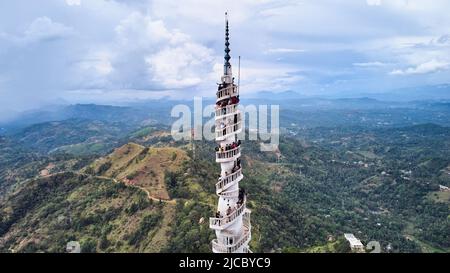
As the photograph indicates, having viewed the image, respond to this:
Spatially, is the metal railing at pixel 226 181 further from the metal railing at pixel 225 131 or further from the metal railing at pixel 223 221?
the metal railing at pixel 225 131

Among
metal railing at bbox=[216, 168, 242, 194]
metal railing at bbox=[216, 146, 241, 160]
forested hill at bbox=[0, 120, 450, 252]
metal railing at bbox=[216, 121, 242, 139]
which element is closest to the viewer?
metal railing at bbox=[216, 121, 242, 139]

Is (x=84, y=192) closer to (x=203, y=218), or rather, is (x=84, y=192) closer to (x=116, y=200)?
(x=116, y=200)

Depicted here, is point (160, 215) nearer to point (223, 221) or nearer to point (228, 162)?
point (223, 221)

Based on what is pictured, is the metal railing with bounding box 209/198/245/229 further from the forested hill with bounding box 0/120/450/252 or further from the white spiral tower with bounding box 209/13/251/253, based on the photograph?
the forested hill with bounding box 0/120/450/252

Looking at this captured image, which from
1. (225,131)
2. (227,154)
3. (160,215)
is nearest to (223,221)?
(227,154)

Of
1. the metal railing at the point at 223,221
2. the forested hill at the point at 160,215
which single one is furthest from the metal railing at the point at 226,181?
the forested hill at the point at 160,215

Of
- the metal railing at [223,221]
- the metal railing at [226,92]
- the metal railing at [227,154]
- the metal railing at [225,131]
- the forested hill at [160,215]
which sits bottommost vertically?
the forested hill at [160,215]

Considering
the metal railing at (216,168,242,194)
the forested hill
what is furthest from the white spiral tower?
the forested hill
